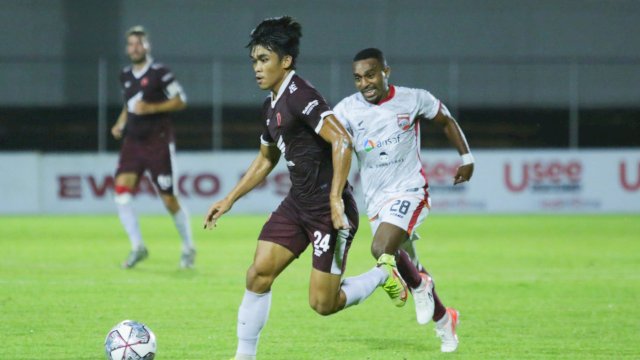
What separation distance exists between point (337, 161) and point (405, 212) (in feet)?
5.70

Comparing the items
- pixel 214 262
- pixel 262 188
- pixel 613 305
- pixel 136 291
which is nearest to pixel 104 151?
pixel 262 188

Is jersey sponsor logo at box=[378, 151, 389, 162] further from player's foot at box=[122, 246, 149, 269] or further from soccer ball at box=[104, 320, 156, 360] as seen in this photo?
player's foot at box=[122, 246, 149, 269]

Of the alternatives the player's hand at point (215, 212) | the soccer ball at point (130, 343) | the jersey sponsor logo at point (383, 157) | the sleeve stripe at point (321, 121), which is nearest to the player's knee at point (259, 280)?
the player's hand at point (215, 212)

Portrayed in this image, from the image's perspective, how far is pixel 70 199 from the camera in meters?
22.1

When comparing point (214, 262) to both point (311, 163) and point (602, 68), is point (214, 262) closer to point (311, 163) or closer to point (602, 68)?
point (311, 163)

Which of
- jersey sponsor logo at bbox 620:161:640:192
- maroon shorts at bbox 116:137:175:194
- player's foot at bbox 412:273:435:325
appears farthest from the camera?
jersey sponsor logo at bbox 620:161:640:192

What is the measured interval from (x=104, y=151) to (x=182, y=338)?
1670 centimetres

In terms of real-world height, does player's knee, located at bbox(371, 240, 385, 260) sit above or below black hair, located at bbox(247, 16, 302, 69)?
below

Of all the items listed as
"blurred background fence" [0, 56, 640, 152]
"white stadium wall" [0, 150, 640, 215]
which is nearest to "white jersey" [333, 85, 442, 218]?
"white stadium wall" [0, 150, 640, 215]

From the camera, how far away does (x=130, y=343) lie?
6.66 m

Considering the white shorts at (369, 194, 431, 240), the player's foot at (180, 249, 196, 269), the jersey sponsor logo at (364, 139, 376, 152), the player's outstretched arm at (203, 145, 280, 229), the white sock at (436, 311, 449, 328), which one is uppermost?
the jersey sponsor logo at (364, 139, 376, 152)

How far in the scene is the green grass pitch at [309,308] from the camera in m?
7.74

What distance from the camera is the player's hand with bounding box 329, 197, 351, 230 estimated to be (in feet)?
21.0

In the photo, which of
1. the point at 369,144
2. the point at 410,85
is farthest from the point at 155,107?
the point at 410,85
